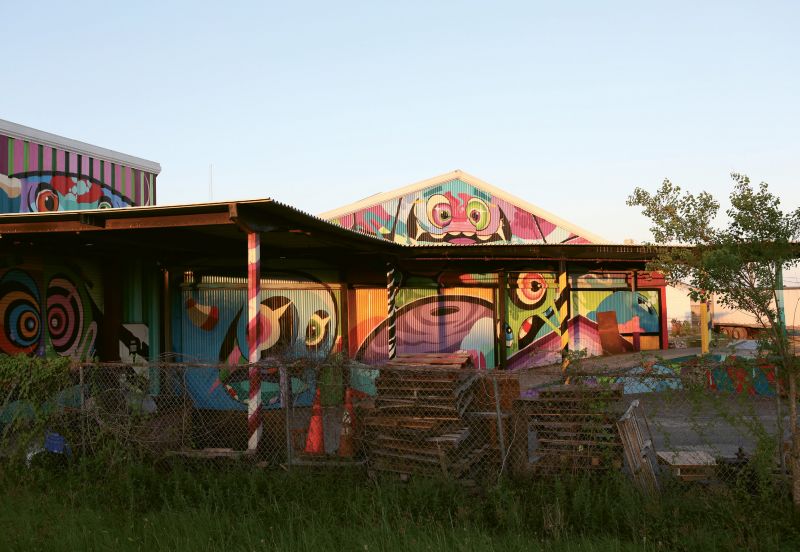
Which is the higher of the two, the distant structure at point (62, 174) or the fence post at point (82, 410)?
the distant structure at point (62, 174)

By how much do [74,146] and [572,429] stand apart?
12.0 meters

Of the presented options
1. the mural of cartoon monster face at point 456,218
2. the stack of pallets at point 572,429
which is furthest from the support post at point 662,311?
the stack of pallets at point 572,429

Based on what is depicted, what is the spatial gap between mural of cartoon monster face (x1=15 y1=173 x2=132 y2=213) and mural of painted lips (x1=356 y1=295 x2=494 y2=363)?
273 inches

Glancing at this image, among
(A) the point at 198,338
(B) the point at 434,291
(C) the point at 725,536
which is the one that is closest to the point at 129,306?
(A) the point at 198,338

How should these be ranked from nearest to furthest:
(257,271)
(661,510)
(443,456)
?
(661,510), (443,456), (257,271)

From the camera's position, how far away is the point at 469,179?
21.4 metres

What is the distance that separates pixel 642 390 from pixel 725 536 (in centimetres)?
1065

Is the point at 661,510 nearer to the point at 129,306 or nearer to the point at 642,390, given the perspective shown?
the point at 642,390

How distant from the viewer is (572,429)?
7.12 m

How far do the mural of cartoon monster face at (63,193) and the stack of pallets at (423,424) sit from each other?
29.8ft

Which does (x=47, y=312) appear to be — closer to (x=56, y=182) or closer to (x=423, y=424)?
(x=56, y=182)

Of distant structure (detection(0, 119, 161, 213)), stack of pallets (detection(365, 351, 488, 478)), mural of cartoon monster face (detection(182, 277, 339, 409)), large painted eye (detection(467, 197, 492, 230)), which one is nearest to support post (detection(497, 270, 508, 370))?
mural of cartoon monster face (detection(182, 277, 339, 409))

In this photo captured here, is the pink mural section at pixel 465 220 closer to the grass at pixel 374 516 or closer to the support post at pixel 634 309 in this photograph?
the support post at pixel 634 309

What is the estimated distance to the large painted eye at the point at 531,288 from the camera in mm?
17516
